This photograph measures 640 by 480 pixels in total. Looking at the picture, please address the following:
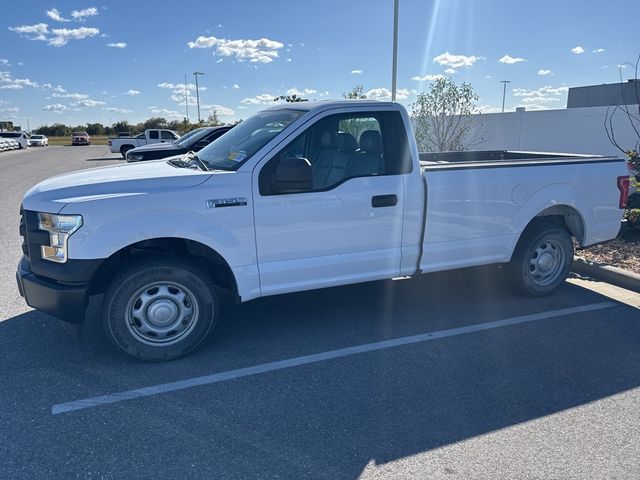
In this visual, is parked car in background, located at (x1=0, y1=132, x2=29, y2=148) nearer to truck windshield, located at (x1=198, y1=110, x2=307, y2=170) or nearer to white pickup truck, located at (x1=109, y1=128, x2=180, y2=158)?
white pickup truck, located at (x1=109, y1=128, x2=180, y2=158)

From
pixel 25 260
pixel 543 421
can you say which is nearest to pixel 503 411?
pixel 543 421

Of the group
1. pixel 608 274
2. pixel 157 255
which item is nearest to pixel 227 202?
pixel 157 255

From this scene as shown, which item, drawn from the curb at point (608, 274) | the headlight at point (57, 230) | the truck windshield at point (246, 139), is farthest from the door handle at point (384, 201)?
the curb at point (608, 274)

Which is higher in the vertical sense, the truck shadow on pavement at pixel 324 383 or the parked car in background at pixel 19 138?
the parked car in background at pixel 19 138

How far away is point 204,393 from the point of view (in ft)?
11.8

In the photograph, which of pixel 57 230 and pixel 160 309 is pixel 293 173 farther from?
pixel 57 230

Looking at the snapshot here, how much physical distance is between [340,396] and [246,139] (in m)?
2.40

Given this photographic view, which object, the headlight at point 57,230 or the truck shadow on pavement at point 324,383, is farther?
the headlight at point 57,230

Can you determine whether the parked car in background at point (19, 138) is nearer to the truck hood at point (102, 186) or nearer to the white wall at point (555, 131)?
the white wall at point (555, 131)

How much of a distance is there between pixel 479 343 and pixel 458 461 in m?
1.69

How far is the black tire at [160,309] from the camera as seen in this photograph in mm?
3869

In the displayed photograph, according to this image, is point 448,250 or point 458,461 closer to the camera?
point 458,461

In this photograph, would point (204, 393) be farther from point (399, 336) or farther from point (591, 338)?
Result: point (591, 338)

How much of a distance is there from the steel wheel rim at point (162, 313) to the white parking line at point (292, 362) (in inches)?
18.0
